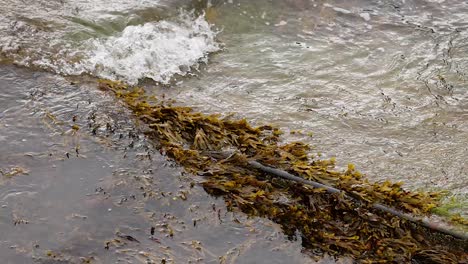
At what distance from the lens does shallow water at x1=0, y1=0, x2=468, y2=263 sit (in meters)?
3.19

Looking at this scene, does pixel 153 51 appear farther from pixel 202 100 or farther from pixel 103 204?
pixel 103 204

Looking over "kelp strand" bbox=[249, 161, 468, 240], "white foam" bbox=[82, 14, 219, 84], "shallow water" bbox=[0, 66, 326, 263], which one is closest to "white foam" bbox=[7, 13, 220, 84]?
"white foam" bbox=[82, 14, 219, 84]

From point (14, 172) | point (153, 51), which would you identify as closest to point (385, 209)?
point (14, 172)

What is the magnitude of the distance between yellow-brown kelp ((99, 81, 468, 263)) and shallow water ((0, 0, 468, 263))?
0.14 metres

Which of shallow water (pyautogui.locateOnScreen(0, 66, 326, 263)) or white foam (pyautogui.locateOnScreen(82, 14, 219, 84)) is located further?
white foam (pyautogui.locateOnScreen(82, 14, 219, 84))

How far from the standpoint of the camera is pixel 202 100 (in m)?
4.54

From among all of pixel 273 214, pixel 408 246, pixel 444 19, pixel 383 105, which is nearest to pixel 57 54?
pixel 273 214

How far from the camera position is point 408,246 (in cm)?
333

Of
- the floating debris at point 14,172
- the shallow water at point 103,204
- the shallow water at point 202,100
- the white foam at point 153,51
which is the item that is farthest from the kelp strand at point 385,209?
the white foam at point 153,51

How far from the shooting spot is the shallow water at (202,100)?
3.19 metres

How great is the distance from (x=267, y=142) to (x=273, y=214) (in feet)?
2.58

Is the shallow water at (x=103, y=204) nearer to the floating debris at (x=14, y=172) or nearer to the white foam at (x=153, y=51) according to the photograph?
the floating debris at (x=14, y=172)

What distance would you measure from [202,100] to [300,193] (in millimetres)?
1345

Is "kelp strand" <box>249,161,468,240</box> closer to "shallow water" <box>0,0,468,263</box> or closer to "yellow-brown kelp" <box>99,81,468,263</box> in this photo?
"yellow-brown kelp" <box>99,81,468,263</box>
